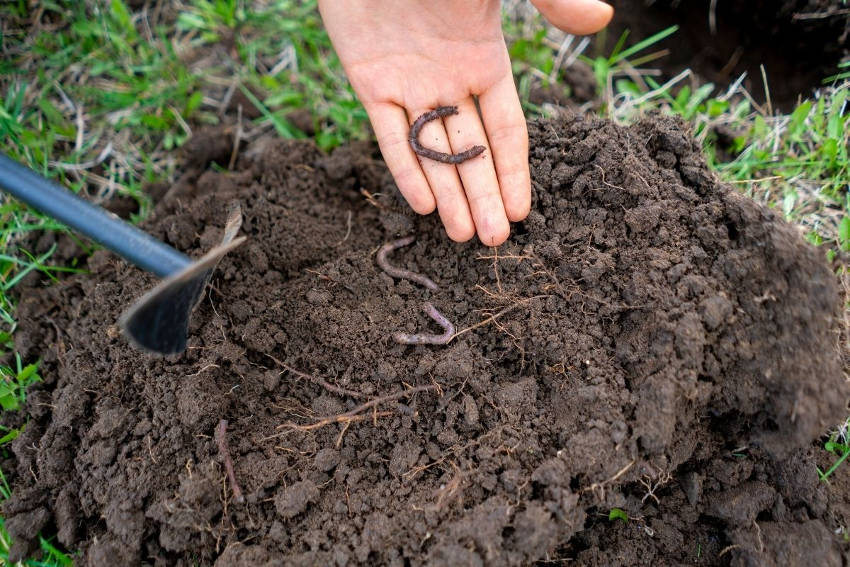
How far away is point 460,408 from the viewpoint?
8.10 ft

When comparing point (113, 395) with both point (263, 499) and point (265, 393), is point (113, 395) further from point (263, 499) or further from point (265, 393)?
point (263, 499)

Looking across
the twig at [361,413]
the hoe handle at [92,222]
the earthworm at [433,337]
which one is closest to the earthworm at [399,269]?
the earthworm at [433,337]

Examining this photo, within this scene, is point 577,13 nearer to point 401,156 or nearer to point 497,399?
point 401,156

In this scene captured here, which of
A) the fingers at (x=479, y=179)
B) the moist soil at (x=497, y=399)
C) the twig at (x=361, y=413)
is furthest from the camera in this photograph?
the fingers at (x=479, y=179)

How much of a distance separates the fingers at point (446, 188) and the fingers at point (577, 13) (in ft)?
2.32

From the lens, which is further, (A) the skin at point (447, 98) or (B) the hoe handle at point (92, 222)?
(A) the skin at point (447, 98)

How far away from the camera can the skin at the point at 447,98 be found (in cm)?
278

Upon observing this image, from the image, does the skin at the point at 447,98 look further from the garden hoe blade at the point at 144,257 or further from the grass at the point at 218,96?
the garden hoe blade at the point at 144,257

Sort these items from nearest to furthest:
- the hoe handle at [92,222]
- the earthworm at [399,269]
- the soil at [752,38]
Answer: the hoe handle at [92,222], the earthworm at [399,269], the soil at [752,38]

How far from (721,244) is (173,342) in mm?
2241

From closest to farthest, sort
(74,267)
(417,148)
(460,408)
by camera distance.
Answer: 1. (460,408)
2. (417,148)
3. (74,267)

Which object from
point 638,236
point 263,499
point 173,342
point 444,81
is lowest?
point 263,499

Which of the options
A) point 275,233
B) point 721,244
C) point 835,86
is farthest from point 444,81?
point 835,86

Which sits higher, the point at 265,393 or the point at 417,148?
the point at 417,148
